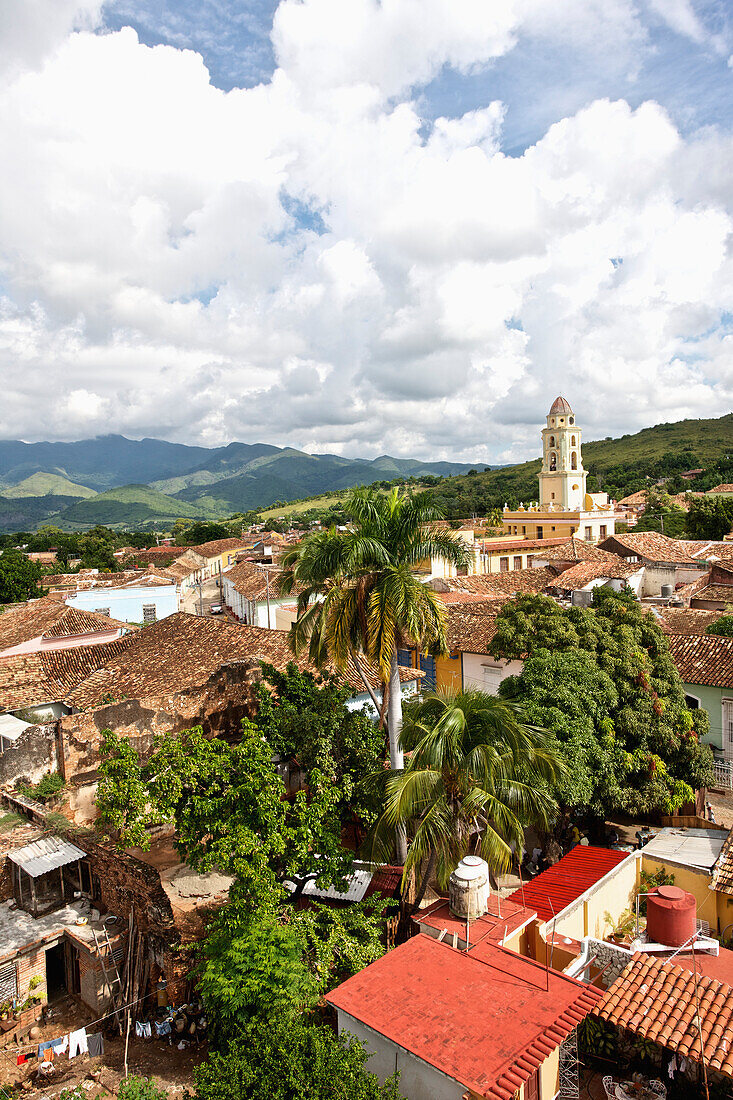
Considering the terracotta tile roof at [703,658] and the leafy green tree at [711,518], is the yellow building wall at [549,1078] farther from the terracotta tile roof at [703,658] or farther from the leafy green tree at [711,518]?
the leafy green tree at [711,518]

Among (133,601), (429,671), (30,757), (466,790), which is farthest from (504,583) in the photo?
(30,757)

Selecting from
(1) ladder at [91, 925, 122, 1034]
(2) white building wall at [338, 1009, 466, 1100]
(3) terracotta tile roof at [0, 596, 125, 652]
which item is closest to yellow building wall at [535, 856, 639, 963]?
(2) white building wall at [338, 1009, 466, 1100]

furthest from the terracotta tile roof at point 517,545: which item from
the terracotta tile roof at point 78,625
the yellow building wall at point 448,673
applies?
the terracotta tile roof at point 78,625

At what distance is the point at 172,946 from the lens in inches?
392

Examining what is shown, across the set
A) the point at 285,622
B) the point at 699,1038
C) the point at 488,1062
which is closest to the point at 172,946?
the point at 488,1062

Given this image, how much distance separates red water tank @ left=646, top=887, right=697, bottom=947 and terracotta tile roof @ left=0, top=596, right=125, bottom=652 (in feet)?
81.2

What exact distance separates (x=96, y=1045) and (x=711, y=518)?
178 ft

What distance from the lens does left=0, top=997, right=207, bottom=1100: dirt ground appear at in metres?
8.66

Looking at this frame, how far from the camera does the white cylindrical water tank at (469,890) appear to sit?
8.53 meters

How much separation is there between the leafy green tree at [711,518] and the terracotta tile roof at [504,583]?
80.1 ft

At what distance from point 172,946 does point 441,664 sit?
14.7 metres

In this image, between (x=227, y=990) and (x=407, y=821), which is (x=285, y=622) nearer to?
(x=407, y=821)

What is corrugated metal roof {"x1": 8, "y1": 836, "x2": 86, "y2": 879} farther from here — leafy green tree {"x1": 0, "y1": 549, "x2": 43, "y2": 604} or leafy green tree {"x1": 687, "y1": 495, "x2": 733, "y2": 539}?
leafy green tree {"x1": 687, "y1": 495, "x2": 733, "y2": 539}

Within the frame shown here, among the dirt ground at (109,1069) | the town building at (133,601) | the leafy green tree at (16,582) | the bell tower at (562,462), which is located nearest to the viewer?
the dirt ground at (109,1069)
